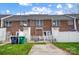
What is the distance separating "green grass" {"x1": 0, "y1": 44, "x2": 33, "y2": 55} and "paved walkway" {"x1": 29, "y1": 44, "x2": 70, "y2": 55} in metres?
0.09

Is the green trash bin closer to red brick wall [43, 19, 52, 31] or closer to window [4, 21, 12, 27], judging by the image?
window [4, 21, 12, 27]

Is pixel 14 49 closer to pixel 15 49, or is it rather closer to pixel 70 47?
pixel 15 49

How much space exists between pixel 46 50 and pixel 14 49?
1.76 feet

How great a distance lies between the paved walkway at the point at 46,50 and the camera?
6016 mm

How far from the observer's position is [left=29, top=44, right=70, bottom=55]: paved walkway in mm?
6016

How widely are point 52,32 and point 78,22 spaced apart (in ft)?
1.55

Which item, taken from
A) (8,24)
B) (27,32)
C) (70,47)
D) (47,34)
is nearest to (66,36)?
(70,47)

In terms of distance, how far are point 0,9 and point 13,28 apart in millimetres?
396

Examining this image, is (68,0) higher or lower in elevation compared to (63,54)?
higher

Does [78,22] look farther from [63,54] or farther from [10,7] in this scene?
[10,7]

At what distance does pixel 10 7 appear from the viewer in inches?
242

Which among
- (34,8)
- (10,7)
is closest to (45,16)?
(34,8)

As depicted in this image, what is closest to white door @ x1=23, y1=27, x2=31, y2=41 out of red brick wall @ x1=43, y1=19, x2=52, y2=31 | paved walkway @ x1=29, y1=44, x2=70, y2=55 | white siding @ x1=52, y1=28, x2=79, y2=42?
paved walkway @ x1=29, y1=44, x2=70, y2=55

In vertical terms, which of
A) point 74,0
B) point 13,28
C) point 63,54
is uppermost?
point 74,0
